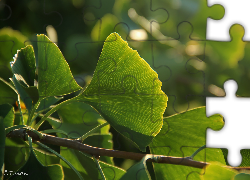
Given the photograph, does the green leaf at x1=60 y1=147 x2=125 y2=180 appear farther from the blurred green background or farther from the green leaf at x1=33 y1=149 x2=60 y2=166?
the blurred green background

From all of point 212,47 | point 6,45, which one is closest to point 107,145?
point 6,45

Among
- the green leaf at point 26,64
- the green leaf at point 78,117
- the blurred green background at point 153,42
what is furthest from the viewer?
the blurred green background at point 153,42

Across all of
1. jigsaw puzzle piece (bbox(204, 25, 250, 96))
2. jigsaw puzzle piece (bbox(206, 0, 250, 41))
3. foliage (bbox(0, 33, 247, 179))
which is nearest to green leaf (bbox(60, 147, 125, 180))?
foliage (bbox(0, 33, 247, 179))

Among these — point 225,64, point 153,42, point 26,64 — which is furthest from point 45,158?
point 225,64

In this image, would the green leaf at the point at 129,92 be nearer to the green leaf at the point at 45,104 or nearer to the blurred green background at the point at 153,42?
→ the green leaf at the point at 45,104

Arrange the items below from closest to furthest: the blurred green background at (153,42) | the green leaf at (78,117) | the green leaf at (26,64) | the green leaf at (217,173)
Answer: the green leaf at (217,173) → the green leaf at (26,64) → the green leaf at (78,117) → the blurred green background at (153,42)

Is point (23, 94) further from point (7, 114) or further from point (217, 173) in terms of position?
point (217, 173)

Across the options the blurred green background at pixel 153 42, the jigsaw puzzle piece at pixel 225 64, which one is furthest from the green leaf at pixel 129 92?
the jigsaw puzzle piece at pixel 225 64
